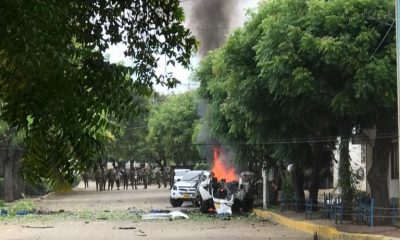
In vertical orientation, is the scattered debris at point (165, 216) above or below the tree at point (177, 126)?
below

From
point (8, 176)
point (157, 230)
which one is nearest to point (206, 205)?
point (157, 230)

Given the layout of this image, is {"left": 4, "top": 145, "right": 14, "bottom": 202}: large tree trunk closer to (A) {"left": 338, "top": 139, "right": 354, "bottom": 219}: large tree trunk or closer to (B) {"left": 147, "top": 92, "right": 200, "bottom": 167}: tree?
Result: (B) {"left": 147, "top": 92, "right": 200, "bottom": 167}: tree

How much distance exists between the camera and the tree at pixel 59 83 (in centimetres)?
286

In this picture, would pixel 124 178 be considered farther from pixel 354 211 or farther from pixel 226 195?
pixel 354 211

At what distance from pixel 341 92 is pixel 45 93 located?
444 inches

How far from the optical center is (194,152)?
161ft

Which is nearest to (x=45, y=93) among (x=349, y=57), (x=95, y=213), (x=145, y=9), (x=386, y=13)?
(x=145, y=9)

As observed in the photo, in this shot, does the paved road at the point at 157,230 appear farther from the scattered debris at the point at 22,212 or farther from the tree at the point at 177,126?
the tree at the point at 177,126

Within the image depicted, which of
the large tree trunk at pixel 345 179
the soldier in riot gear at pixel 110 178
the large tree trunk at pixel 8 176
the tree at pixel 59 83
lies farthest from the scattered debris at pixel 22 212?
the soldier in riot gear at pixel 110 178

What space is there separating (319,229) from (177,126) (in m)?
30.1

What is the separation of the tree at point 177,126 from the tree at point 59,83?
39.7 metres

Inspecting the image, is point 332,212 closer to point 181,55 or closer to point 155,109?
point 181,55

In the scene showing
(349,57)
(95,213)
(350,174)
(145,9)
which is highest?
(349,57)

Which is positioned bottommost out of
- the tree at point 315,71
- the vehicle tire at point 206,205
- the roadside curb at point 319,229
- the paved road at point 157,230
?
the paved road at point 157,230
